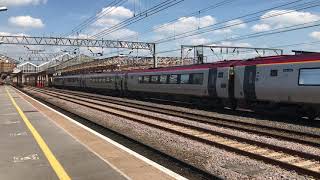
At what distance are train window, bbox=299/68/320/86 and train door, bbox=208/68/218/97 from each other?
792 centimetres

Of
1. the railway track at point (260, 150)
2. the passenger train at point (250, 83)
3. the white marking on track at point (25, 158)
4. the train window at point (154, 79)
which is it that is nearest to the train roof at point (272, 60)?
the passenger train at point (250, 83)

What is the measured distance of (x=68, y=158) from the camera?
1124cm

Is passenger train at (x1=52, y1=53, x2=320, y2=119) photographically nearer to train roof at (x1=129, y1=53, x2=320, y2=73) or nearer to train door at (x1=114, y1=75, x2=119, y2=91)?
train roof at (x1=129, y1=53, x2=320, y2=73)

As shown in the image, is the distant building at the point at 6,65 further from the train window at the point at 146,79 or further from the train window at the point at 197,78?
the train window at the point at 197,78

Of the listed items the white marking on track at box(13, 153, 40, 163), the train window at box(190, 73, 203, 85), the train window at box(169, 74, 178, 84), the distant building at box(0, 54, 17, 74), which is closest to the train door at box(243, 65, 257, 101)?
the train window at box(190, 73, 203, 85)

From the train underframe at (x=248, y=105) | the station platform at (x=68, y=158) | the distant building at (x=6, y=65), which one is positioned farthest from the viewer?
the distant building at (x=6, y=65)

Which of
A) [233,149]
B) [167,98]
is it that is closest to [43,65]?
[167,98]

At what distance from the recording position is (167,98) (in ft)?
121

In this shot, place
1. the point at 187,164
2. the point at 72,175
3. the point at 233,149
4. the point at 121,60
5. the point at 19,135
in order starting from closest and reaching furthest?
1. the point at 72,175
2. the point at 187,164
3. the point at 233,149
4. the point at 19,135
5. the point at 121,60

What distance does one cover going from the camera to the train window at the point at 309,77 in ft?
64.1

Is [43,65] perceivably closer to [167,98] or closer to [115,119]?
[167,98]

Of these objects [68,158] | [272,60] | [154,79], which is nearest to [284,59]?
[272,60]

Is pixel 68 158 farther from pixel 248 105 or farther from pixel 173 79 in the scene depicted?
pixel 173 79

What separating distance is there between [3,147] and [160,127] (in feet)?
24.4
